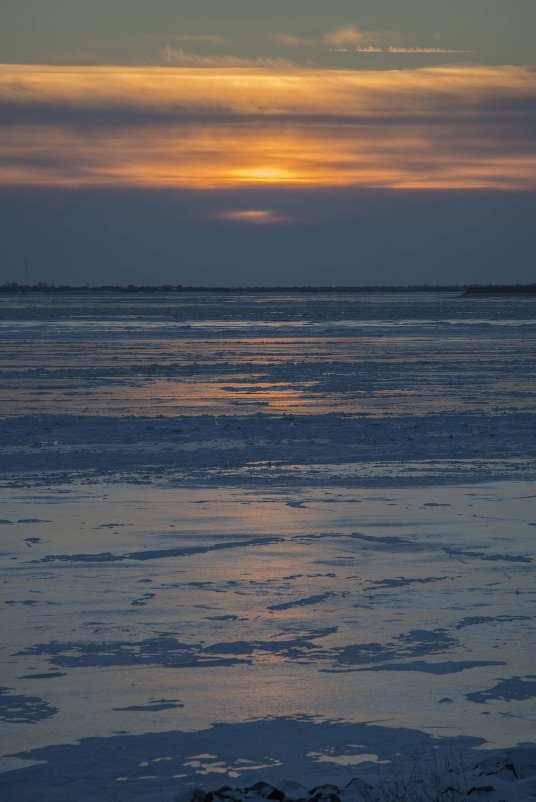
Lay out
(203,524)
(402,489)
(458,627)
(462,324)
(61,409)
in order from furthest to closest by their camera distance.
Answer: (462,324) → (61,409) → (402,489) → (203,524) → (458,627)

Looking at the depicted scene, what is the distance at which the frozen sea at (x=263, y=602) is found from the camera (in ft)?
16.8

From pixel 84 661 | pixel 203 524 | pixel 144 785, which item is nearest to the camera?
pixel 144 785

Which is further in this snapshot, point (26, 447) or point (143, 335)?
point (143, 335)

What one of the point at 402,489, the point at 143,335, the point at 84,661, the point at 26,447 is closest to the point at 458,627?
the point at 84,661

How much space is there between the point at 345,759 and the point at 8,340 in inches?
1552

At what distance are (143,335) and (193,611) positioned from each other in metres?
41.1

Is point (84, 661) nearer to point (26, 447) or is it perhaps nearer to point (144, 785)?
point (144, 785)

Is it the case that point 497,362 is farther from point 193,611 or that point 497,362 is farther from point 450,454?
point 193,611

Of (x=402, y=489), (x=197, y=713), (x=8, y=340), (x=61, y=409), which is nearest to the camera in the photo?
(x=197, y=713)

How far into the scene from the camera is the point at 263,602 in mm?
7484

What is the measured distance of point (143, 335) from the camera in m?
47.9

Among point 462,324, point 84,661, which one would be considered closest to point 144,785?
point 84,661

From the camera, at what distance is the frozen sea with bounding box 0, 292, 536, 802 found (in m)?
5.13

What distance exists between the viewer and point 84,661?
6.27 metres
